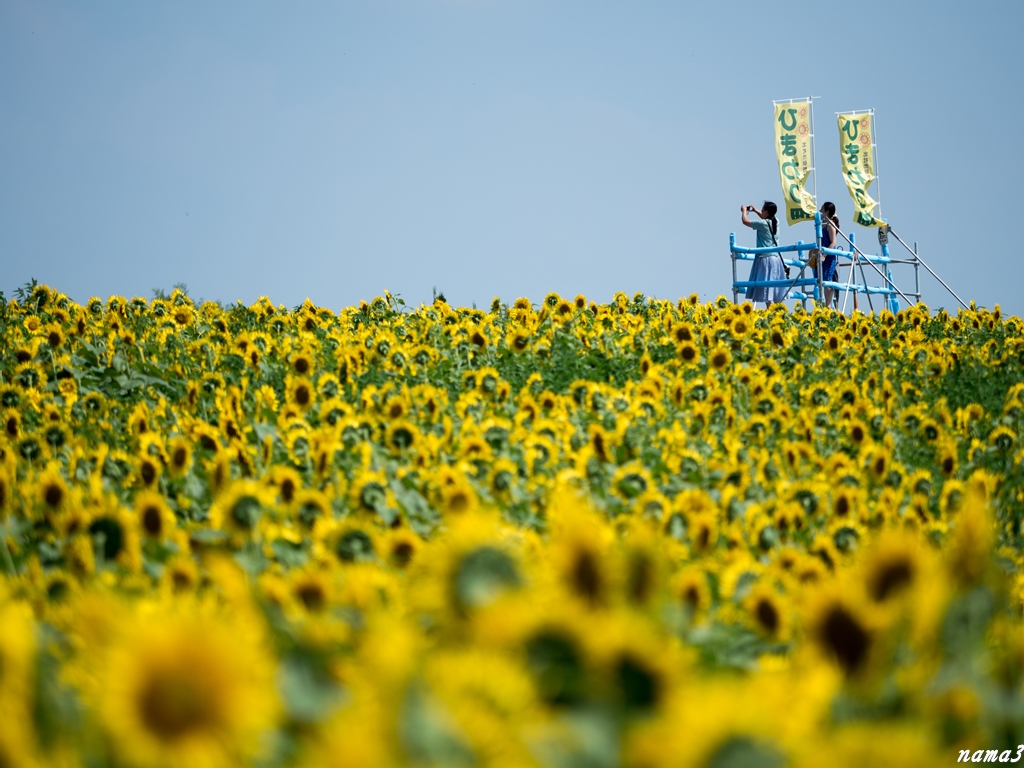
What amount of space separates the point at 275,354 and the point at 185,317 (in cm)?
150

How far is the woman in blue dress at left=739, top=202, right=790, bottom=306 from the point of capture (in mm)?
17125

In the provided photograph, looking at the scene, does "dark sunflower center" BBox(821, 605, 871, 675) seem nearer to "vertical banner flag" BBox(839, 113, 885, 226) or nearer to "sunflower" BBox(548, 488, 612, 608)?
"sunflower" BBox(548, 488, 612, 608)

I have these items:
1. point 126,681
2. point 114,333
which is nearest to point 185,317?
point 114,333

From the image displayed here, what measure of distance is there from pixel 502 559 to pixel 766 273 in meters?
16.3

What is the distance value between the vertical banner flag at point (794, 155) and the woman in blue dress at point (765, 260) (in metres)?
5.17

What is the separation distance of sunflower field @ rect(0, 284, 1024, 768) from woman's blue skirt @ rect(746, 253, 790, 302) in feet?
32.4

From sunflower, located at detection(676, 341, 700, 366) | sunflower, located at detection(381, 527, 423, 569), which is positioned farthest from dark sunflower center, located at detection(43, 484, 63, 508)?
sunflower, located at detection(676, 341, 700, 366)

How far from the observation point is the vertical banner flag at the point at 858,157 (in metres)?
23.9

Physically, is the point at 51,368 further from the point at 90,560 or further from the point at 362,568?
the point at 362,568

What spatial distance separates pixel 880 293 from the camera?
19.0m

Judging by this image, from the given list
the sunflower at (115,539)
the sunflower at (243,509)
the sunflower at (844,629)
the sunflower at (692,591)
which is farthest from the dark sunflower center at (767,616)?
the sunflower at (115,539)

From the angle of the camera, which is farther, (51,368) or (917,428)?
(51,368)

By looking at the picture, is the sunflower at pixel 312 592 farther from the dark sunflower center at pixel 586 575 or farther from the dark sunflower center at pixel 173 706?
the dark sunflower center at pixel 173 706

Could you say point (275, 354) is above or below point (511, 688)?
above
